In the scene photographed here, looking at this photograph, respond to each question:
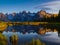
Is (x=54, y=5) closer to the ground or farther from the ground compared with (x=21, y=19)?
farther from the ground

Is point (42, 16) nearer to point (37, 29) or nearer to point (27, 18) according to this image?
point (27, 18)

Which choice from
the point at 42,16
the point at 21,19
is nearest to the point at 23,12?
the point at 21,19

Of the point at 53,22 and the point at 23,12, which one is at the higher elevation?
the point at 23,12

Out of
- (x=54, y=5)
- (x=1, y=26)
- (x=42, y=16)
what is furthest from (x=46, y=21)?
(x=1, y=26)

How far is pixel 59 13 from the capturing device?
15812mm

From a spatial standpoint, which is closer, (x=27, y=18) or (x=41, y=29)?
(x=27, y=18)

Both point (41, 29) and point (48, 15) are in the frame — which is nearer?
point (48, 15)

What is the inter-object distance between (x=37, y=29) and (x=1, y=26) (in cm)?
394

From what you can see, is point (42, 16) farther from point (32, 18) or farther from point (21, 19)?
point (21, 19)

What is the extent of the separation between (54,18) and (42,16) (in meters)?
1.10

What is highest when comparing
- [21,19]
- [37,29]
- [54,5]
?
[54,5]

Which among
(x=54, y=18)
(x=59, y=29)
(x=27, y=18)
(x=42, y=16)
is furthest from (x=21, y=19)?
(x=59, y=29)

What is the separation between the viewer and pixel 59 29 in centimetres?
1714

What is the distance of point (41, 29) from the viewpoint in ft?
58.0
